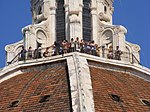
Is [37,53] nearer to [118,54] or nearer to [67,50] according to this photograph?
[67,50]

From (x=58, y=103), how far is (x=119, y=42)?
9.16 m

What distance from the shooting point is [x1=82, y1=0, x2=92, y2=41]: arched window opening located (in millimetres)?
61197

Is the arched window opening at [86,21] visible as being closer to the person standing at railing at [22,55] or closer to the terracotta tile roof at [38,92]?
the person standing at railing at [22,55]

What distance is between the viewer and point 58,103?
5228 cm

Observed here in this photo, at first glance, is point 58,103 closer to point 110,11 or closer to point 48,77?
point 48,77

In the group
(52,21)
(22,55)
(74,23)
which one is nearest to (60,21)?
(52,21)

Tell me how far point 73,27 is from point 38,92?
697 cm

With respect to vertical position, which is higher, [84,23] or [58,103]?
[84,23]

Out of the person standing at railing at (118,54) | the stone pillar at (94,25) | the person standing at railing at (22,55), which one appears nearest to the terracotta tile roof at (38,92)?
the person standing at railing at (22,55)

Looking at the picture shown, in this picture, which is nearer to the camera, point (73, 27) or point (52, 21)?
point (73, 27)

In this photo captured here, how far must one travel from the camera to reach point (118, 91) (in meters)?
54.2

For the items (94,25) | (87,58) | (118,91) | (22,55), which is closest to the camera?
(118,91)

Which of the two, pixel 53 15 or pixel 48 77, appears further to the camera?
pixel 53 15

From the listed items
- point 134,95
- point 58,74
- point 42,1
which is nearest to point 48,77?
point 58,74
